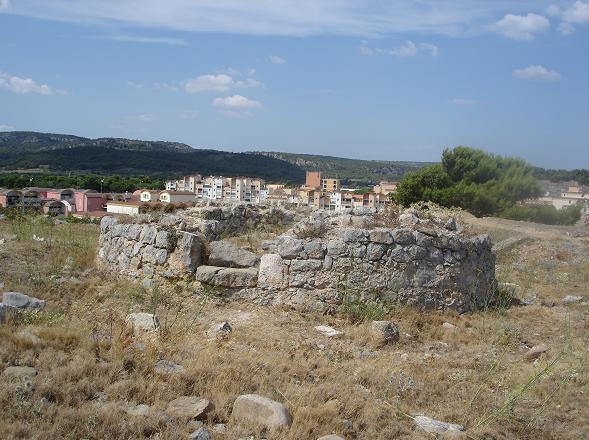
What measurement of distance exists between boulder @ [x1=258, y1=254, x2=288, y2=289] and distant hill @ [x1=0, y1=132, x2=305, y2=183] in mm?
96637

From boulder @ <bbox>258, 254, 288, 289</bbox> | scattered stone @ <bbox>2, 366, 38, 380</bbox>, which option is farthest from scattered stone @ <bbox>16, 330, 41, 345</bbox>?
boulder @ <bbox>258, 254, 288, 289</bbox>

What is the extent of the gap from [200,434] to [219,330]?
2.64m

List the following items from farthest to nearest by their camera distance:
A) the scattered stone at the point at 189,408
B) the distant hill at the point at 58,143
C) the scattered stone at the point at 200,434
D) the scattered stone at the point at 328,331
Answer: the distant hill at the point at 58,143 → the scattered stone at the point at 328,331 → the scattered stone at the point at 189,408 → the scattered stone at the point at 200,434

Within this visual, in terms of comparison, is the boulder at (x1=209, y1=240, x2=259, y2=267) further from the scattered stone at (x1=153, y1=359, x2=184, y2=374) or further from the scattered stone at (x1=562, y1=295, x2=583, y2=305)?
the scattered stone at (x1=562, y1=295, x2=583, y2=305)

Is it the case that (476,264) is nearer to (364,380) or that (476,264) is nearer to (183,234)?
(364,380)

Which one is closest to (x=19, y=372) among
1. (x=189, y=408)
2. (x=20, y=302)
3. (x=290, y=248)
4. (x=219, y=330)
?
(x=189, y=408)

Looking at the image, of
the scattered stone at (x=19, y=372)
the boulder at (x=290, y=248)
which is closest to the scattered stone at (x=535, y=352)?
the boulder at (x=290, y=248)

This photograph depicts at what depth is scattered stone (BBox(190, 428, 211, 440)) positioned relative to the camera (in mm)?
3631

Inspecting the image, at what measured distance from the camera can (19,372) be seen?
3.99 meters

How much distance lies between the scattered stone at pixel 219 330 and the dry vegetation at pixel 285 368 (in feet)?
0.44

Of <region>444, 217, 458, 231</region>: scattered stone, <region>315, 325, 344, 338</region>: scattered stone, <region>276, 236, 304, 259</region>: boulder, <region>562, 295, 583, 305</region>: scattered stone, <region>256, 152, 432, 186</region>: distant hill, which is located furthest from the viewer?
<region>256, 152, 432, 186</region>: distant hill

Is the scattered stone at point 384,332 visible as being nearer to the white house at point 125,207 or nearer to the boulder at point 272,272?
the boulder at point 272,272

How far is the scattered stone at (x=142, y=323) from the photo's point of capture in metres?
5.60

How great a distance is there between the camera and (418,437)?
411 centimetres
